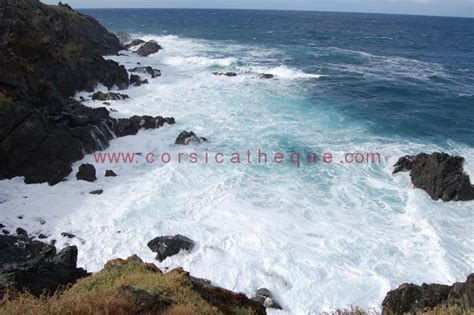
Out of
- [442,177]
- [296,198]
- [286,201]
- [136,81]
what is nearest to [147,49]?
[136,81]

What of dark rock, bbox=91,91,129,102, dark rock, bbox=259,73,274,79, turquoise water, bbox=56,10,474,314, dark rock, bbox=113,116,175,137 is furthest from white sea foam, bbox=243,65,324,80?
dark rock, bbox=113,116,175,137

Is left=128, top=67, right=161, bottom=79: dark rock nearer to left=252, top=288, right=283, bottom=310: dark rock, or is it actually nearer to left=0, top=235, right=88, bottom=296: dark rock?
left=0, top=235, right=88, bottom=296: dark rock

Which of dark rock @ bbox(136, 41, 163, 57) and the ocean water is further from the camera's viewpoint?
dark rock @ bbox(136, 41, 163, 57)

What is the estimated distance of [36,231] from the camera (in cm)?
1744

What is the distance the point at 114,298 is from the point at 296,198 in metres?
14.0

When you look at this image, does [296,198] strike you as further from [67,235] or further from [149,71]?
[149,71]

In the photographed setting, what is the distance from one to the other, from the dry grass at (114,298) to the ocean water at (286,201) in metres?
4.79

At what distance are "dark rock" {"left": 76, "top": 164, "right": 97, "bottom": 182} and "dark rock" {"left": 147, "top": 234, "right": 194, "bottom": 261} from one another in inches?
299

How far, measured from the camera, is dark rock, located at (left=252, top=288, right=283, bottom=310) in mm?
13234

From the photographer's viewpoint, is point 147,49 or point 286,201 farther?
point 147,49

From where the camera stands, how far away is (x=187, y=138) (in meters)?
27.6

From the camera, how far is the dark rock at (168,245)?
16.0m

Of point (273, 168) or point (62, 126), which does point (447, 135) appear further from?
point (62, 126)

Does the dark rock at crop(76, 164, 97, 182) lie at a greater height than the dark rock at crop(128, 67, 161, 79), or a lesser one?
lesser
